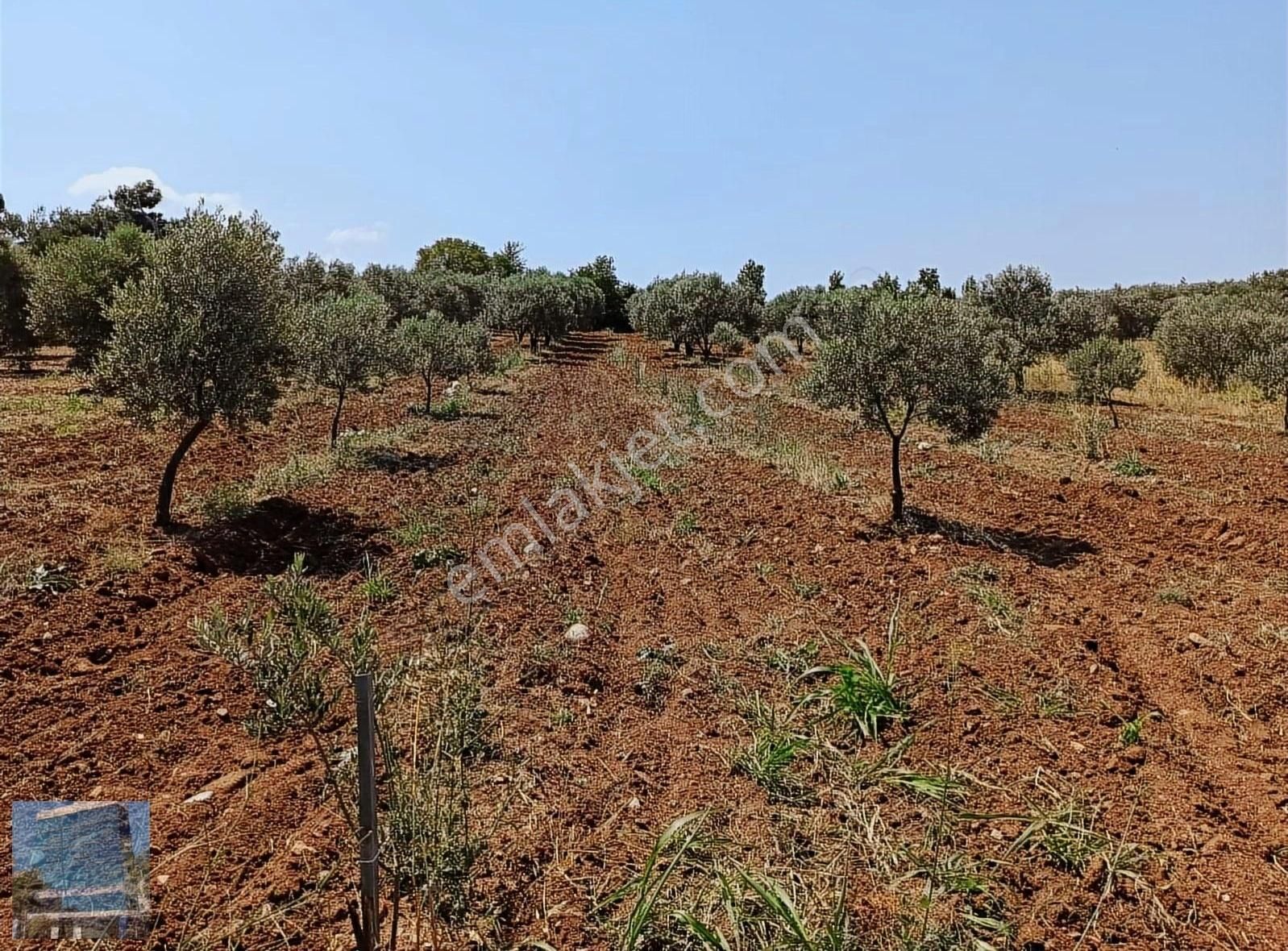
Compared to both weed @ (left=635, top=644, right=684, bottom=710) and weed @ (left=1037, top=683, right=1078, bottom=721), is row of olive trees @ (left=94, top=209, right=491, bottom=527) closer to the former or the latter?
weed @ (left=635, top=644, right=684, bottom=710)

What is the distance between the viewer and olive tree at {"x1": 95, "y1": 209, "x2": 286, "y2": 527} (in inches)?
407

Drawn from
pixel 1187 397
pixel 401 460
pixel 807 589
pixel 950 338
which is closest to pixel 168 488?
pixel 401 460

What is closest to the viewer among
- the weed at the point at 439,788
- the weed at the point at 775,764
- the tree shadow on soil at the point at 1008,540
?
the weed at the point at 439,788

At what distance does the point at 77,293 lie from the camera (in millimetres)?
23938

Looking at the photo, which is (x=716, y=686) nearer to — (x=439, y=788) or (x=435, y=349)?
(x=439, y=788)

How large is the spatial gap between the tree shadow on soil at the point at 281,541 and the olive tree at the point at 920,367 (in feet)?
25.9

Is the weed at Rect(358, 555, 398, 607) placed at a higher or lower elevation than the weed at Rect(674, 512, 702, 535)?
lower

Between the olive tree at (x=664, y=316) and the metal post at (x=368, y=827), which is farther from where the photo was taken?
the olive tree at (x=664, y=316)

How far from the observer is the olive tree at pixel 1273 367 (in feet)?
61.7

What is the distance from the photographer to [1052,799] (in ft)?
16.1

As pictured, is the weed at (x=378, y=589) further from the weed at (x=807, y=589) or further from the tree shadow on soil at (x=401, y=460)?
the tree shadow on soil at (x=401, y=460)

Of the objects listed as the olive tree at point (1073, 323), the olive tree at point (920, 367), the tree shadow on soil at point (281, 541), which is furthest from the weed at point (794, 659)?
the olive tree at point (1073, 323)

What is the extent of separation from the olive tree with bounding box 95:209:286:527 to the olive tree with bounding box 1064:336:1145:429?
877 inches

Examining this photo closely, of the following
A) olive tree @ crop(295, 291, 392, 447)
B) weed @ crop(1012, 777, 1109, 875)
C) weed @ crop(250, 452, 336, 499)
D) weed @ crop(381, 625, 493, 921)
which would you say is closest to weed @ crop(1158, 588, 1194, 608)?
weed @ crop(1012, 777, 1109, 875)
